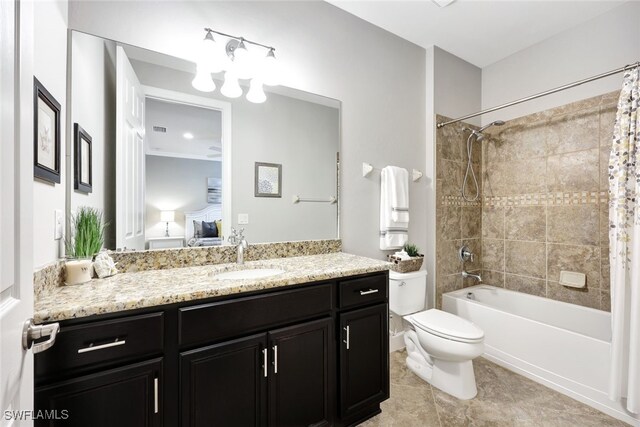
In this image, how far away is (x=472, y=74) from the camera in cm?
294

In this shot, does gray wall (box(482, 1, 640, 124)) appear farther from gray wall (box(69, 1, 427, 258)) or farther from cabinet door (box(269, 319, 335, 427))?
cabinet door (box(269, 319, 335, 427))

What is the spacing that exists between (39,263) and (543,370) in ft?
9.63

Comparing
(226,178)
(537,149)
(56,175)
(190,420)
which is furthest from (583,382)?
(56,175)

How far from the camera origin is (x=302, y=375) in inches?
51.9

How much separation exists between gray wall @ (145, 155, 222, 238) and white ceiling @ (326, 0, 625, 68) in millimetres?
1624

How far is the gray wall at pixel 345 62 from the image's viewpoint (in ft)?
4.75

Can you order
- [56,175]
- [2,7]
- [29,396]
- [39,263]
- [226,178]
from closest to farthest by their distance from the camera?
[2,7]
[29,396]
[39,263]
[56,175]
[226,178]

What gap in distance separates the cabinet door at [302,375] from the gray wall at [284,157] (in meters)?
0.69

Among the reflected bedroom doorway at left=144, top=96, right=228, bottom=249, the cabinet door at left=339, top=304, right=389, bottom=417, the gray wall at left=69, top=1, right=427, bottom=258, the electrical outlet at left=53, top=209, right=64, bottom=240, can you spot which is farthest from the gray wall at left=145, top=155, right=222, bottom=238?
the cabinet door at left=339, top=304, right=389, bottom=417

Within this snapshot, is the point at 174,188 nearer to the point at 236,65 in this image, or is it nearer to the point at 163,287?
the point at 163,287

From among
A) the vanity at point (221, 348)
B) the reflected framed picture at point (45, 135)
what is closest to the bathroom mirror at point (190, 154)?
the reflected framed picture at point (45, 135)

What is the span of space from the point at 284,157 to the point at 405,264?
1.26 metres

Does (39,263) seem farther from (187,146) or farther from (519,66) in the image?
(519,66)

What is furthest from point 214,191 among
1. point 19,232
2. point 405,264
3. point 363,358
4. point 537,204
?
point 537,204
